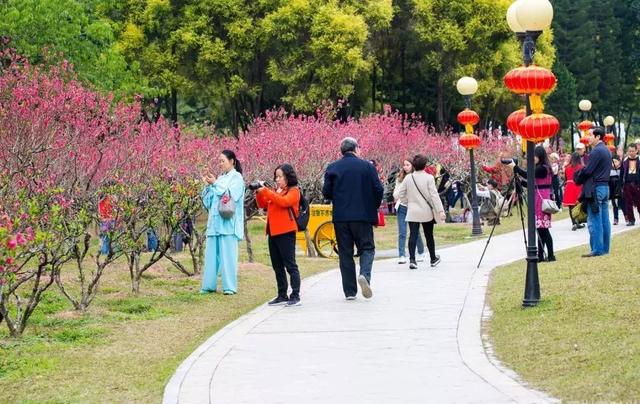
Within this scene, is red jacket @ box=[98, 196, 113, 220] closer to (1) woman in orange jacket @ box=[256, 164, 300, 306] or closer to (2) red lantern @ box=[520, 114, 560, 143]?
(1) woman in orange jacket @ box=[256, 164, 300, 306]

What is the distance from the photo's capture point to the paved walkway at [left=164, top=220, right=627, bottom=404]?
820 cm

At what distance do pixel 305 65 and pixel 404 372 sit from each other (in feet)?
121

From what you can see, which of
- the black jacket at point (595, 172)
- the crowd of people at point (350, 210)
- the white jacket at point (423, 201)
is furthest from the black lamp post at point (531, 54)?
the white jacket at point (423, 201)

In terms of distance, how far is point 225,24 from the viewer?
45.9m

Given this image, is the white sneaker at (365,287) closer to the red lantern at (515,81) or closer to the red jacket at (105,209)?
the red lantern at (515,81)

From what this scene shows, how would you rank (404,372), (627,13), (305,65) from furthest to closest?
(627,13) → (305,65) → (404,372)

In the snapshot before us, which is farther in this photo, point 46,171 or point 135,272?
point 46,171

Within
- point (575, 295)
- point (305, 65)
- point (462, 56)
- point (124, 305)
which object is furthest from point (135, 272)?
point (462, 56)

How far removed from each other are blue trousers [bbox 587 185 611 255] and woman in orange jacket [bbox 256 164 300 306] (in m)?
4.90

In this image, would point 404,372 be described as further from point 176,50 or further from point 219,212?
point 176,50

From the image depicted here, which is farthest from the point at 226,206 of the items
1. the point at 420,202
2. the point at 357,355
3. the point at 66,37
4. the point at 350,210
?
the point at 66,37

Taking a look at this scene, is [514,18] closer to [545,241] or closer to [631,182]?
[545,241]

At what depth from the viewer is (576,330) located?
10352 mm

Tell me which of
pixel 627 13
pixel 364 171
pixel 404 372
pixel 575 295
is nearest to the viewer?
pixel 404 372
